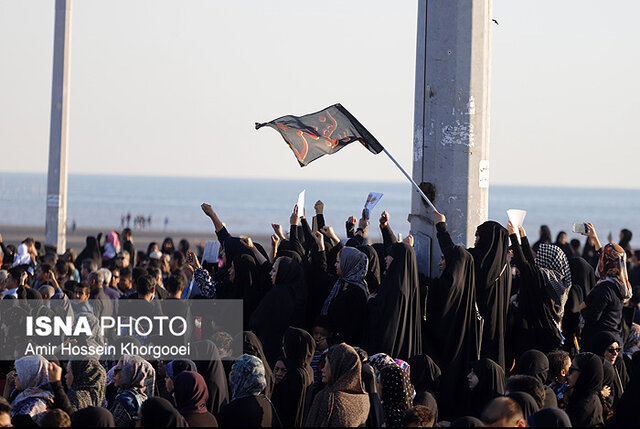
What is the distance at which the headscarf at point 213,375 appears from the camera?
602 cm

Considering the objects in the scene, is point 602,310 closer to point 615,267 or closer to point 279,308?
point 615,267

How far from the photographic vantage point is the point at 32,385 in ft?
18.4

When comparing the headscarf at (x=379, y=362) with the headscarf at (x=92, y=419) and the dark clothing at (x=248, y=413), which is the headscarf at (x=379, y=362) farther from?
the headscarf at (x=92, y=419)

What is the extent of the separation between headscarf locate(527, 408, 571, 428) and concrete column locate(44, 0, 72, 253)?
12128 mm

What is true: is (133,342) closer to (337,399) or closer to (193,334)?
(193,334)

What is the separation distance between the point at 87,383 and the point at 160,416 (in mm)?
1163

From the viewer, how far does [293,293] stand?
7.53 m

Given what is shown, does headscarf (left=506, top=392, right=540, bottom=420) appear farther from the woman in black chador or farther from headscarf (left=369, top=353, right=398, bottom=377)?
the woman in black chador

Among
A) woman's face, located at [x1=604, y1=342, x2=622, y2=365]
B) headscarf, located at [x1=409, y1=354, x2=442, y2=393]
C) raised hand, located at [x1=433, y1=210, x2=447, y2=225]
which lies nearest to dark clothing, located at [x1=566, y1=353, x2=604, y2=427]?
woman's face, located at [x1=604, y1=342, x2=622, y2=365]

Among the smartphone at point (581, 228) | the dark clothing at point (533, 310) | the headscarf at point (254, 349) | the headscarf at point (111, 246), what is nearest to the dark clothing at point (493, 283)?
the dark clothing at point (533, 310)

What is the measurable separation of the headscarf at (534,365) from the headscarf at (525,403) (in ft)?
3.14

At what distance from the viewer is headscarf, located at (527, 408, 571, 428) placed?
4.79 metres

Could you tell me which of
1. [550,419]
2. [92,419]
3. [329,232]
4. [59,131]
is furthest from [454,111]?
[59,131]

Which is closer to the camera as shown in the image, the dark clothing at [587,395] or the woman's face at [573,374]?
the dark clothing at [587,395]
